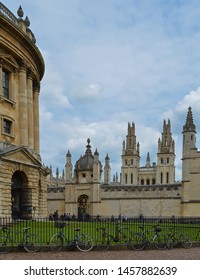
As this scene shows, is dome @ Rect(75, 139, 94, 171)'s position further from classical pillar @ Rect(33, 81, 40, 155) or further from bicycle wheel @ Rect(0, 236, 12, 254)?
bicycle wheel @ Rect(0, 236, 12, 254)

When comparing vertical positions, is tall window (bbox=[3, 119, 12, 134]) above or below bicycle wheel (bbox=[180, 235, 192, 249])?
above

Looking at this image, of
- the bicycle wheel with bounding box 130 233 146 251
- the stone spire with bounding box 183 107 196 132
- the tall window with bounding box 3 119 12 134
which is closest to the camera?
the bicycle wheel with bounding box 130 233 146 251

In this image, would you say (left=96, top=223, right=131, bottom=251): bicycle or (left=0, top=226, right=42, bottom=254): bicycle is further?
(left=96, top=223, right=131, bottom=251): bicycle

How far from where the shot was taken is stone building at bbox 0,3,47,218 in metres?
29.0

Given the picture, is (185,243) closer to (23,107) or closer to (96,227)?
(96,227)

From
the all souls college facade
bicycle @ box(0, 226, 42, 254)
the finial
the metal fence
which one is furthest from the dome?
bicycle @ box(0, 226, 42, 254)

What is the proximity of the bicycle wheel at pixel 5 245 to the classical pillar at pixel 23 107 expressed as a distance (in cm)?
1611

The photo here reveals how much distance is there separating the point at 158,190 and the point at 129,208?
4.36 metres

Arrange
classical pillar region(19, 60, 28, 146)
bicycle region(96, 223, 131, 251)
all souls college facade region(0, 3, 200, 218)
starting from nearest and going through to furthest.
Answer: bicycle region(96, 223, 131, 251)
all souls college facade region(0, 3, 200, 218)
classical pillar region(19, 60, 28, 146)

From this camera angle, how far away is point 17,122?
32.5 metres

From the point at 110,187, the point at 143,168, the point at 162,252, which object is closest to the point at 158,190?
the point at 110,187

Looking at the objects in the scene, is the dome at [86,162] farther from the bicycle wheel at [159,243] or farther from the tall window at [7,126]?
the bicycle wheel at [159,243]

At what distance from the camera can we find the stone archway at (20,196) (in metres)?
31.0

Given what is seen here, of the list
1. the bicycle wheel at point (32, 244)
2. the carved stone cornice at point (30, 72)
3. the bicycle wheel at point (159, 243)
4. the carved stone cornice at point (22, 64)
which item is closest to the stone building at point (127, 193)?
the carved stone cornice at point (30, 72)
